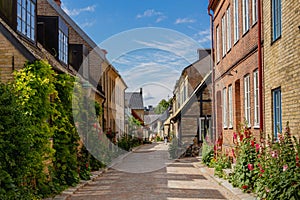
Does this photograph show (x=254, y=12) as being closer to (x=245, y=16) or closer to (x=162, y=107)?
(x=245, y=16)

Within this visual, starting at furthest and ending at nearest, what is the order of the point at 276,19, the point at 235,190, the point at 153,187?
the point at 153,187
the point at 235,190
the point at 276,19

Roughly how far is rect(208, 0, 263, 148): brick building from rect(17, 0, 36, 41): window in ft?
21.0

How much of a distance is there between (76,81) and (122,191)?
4442mm

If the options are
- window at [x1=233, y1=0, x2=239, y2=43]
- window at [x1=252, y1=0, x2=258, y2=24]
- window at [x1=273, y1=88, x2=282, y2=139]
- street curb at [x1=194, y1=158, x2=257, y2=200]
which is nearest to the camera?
street curb at [x1=194, y1=158, x2=257, y2=200]

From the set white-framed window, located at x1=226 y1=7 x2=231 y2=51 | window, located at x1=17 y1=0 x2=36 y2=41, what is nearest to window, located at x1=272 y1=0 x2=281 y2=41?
white-framed window, located at x1=226 y1=7 x2=231 y2=51

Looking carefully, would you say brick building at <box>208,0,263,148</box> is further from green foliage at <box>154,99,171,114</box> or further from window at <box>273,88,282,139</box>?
green foliage at <box>154,99,171,114</box>

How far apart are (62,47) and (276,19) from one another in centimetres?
982

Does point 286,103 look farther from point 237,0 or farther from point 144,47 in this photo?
point 144,47

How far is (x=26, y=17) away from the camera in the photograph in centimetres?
1280

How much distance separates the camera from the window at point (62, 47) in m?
17.4

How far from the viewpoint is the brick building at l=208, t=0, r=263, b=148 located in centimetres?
1304

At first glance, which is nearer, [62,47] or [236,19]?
[236,19]

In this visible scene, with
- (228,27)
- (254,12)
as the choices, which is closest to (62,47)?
(228,27)

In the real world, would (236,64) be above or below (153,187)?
above
